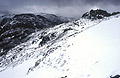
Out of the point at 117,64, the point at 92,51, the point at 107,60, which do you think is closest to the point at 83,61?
the point at 92,51

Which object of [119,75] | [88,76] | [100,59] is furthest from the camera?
[100,59]

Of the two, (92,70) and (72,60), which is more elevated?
(72,60)

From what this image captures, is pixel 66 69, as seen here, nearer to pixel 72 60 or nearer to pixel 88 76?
pixel 72 60

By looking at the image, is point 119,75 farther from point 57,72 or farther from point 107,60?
point 57,72

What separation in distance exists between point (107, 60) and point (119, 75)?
8.97ft

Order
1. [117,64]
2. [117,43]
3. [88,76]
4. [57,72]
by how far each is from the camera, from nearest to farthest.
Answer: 1. [117,64]
2. [88,76]
3. [117,43]
4. [57,72]

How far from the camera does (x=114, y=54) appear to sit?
13555mm

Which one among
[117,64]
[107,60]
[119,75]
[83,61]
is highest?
[83,61]

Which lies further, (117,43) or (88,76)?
(117,43)

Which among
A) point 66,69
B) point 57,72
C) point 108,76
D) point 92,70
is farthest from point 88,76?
point 57,72

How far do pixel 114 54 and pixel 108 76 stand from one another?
2940 mm

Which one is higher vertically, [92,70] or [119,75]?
[92,70]

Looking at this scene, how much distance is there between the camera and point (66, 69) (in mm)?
17125

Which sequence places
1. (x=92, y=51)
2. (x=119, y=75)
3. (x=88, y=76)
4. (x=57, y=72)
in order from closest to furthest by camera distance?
(x=119, y=75)
(x=88, y=76)
(x=92, y=51)
(x=57, y=72)
